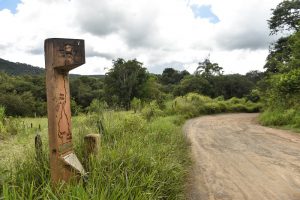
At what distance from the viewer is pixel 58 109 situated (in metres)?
3.46

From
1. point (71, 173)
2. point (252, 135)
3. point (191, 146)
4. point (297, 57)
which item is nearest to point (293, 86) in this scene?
point (297, 57)

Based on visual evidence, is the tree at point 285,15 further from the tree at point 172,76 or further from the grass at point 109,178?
the tree at point 172,76

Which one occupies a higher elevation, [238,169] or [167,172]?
[167,172]

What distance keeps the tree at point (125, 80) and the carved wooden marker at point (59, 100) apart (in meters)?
37.8

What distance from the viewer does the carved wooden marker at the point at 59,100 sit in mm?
3414

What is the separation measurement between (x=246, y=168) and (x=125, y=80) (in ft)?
117

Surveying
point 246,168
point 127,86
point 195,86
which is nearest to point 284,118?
point 246,168

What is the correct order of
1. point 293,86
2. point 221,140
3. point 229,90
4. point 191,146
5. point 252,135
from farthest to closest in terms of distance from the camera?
point 229,90 < point 293,86 < point 252,135 < point 221,140 < point 191,146

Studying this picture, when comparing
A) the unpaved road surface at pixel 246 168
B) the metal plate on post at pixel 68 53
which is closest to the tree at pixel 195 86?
the unpaved road surface at pixel 246 168

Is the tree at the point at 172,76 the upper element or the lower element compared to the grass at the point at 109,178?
upper

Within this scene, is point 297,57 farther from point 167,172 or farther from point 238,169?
point 167,172

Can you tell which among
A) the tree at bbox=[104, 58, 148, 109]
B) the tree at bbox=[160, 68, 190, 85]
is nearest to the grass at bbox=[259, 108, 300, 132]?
the tree at bbox=[104, 58, 148, 109]

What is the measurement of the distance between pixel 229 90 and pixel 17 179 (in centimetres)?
4436

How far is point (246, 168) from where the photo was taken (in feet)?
23.0
